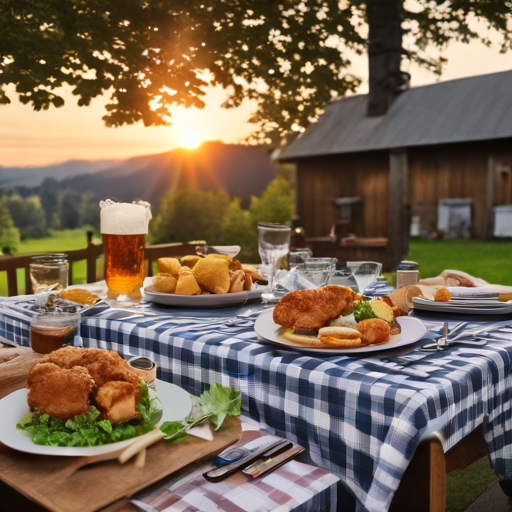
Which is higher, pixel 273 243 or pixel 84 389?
pixel 273 243

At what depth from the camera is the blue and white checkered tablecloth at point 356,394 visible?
33.3 inches

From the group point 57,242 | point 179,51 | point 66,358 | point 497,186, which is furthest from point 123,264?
point 497,186

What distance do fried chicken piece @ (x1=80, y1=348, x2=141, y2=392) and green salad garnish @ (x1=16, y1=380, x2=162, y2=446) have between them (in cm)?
→ 6

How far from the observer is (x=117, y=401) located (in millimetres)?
874

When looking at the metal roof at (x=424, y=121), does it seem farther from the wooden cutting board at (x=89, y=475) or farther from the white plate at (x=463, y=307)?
the wooden cutting board at (x=89, y=475)

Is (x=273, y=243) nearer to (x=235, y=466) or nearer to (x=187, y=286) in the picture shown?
(x=187, y=286)

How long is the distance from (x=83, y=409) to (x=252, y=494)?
31 centimetres

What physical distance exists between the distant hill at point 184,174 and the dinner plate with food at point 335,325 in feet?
30.6

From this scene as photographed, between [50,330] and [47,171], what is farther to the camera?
[47,171]

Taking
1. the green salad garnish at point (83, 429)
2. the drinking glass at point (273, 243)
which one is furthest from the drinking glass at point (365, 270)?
the green salad garnish at point (83, 429)

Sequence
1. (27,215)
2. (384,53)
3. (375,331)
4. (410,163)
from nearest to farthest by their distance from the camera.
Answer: (375,331), (27,215), (384,53), (410,163)

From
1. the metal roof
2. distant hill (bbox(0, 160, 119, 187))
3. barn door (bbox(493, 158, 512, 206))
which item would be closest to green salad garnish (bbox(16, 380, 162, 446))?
distant hill (bbox(0, 160, 119, 187))

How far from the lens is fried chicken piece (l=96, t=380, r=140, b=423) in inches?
34.2

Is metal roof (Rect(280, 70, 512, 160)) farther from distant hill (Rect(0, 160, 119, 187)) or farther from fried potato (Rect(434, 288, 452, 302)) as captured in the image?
fried potato (Rect(434, 288, 452, 302))
